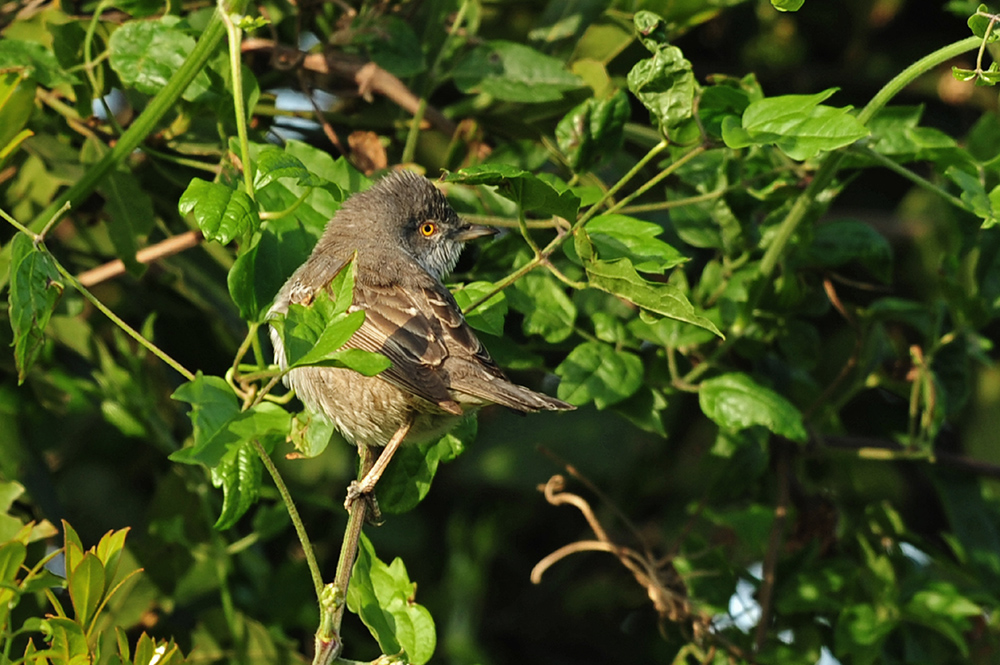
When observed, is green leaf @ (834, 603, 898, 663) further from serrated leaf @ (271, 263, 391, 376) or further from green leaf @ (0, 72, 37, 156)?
green leaf @ (0, 72, 37, 156)

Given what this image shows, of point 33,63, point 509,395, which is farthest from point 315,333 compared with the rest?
point 33,63

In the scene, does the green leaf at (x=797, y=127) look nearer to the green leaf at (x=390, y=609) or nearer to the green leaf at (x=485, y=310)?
the green leaf at (x=485, y=310)

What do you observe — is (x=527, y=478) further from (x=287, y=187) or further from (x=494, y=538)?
(x=287, y=187)

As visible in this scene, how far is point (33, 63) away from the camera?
307 centimetres

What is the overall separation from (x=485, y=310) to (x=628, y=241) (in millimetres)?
437

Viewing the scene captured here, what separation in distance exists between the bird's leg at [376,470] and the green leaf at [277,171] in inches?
31.6

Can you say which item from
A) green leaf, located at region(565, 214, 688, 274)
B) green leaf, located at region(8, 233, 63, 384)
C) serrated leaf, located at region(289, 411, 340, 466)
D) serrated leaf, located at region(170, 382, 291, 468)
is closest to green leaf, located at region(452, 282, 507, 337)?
green leaf, located at region(565, 214, 688, 274)

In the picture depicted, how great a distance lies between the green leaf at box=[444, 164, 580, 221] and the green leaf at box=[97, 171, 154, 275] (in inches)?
50.5

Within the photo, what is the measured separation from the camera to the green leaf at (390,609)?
256cm

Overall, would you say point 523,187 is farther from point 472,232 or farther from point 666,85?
point 472,232

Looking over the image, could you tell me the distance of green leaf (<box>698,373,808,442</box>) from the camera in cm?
302

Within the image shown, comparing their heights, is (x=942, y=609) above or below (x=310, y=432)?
below

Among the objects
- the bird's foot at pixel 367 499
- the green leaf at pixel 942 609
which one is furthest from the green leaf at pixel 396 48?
the green leaf at pixel 942 609

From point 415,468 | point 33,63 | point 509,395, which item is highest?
point 33,63
